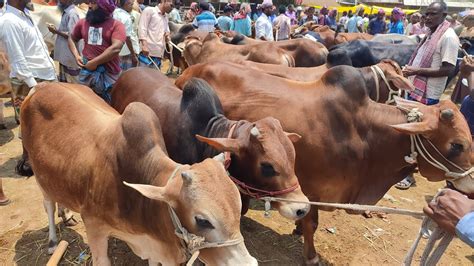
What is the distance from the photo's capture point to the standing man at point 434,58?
4500mm

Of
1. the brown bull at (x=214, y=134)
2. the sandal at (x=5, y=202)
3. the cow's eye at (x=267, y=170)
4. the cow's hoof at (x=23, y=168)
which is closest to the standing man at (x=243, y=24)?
the brown bull at (x=214, y=134)

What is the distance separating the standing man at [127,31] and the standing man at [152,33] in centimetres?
64

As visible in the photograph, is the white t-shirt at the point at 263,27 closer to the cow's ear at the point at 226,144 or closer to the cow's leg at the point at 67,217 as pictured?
the cow's leg at the point at 67,217

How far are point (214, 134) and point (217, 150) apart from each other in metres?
0.14

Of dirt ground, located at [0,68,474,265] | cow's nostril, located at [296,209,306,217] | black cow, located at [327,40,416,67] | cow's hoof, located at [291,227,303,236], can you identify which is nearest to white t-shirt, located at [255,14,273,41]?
black cow, located at [327,40,416,67]

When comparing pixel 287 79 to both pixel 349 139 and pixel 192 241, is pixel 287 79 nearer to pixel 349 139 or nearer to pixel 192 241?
pixel 349 139

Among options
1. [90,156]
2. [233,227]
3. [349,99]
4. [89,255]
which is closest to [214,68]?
[349,99]

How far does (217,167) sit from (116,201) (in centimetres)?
86

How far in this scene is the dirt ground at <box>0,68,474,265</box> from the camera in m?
3.53

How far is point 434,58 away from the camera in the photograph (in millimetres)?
4672

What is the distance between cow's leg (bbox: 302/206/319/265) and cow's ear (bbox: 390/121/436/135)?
102cm

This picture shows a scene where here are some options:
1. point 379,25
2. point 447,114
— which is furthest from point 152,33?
point 379,25

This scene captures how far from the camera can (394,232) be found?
4.36m

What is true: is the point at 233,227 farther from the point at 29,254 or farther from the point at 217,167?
the point at 29,254
